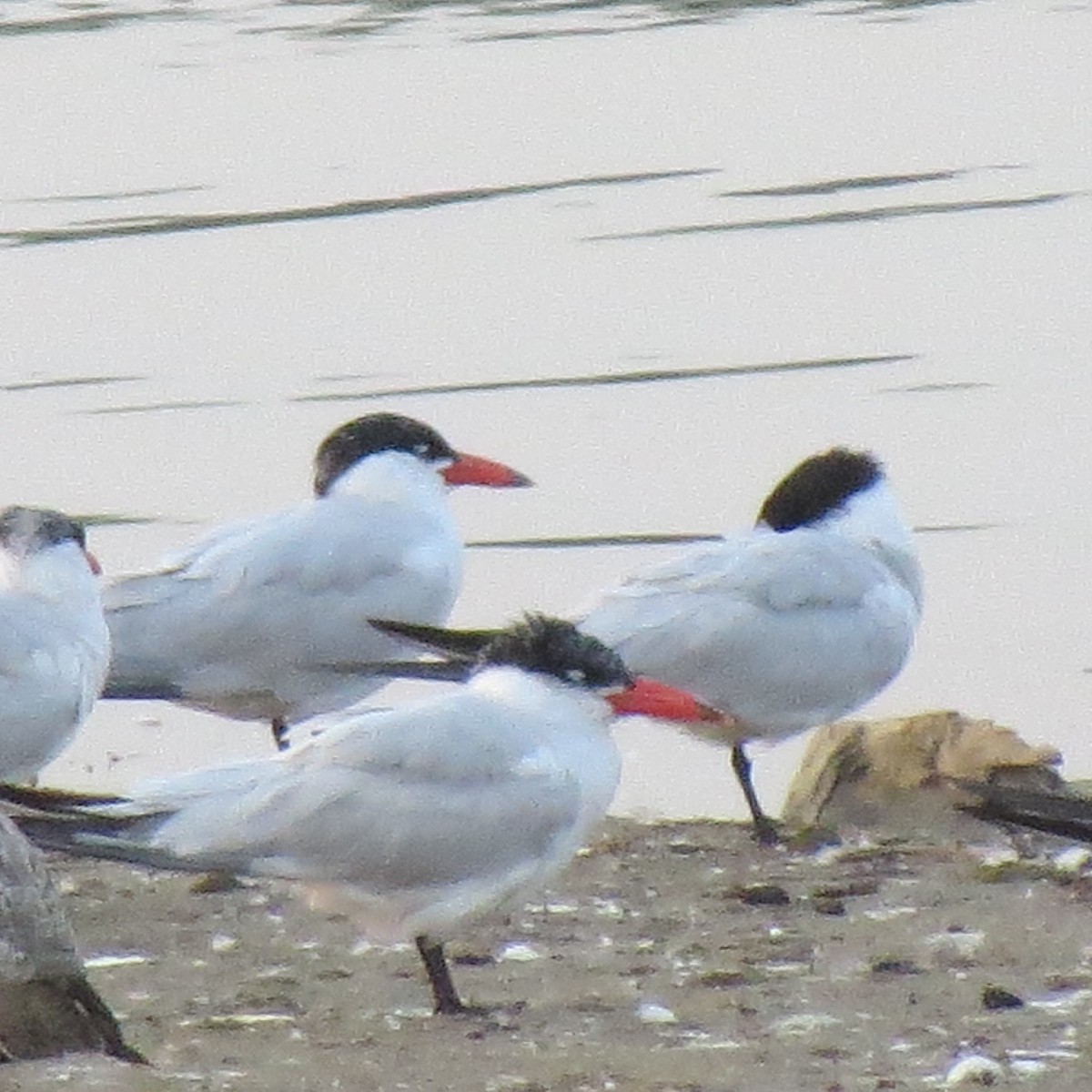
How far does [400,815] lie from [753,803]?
145 centimetres

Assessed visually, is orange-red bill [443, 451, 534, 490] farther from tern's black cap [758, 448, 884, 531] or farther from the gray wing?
the gray wing

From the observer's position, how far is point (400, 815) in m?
5.11

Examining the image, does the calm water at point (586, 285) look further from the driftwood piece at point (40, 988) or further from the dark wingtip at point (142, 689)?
the driftwood piece at point (40, 988)

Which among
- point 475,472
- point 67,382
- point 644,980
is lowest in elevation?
point 644,980

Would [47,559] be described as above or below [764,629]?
above

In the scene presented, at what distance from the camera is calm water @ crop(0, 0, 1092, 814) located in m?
8.40

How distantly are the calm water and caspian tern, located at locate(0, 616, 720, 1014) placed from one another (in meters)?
1.63

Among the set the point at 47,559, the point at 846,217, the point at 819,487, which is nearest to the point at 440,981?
the point at 47,559

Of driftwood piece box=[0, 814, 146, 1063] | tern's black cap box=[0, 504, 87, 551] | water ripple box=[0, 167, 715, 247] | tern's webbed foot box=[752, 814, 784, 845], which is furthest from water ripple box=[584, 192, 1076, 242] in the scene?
driftwood piece box=[0, 814, 146, 1063]

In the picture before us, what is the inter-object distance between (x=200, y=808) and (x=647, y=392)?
5.08 metres

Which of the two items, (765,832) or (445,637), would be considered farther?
(765,832)

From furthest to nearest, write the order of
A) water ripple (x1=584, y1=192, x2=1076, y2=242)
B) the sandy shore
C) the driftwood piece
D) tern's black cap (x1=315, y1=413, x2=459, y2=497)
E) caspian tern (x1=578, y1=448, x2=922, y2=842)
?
1. water ripple (x1=584, y1=192, x2=1076, y2=242)
2. tern's black cap (x1=315, y1=413, x2=459, y2=497)
3. caspian tern (x1=578, y1=448, x2=922, y2=842)
4. the sandy shore
5. the driftwood piece

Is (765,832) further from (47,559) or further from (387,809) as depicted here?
(47,559)

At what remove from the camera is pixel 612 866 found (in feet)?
19.7
